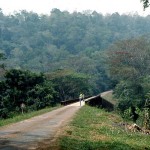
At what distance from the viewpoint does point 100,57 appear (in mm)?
112438

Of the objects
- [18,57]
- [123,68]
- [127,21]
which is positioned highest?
[127,21]

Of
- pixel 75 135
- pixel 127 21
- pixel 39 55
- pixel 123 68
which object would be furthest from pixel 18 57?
pixel 75 135

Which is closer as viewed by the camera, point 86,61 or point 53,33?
point 86,61

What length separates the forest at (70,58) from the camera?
44.8 metres

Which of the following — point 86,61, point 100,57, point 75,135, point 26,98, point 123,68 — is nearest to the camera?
point 75,135

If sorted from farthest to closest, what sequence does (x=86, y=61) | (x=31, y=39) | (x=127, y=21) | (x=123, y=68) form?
(x=127, y=21) < (x=31, y=39) < (x=86, y=61) < (x=123, y=68)

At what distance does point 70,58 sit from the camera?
322 ft

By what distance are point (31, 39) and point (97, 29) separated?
31576mm

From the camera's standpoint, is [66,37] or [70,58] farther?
[66,37]

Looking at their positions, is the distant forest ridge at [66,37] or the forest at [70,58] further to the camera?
the distant forest ridge at [66,37]

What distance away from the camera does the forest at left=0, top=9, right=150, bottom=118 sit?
4482 centimetres

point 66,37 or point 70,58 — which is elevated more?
point 66,37

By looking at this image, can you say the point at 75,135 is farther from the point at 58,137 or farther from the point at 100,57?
the point at 100,57

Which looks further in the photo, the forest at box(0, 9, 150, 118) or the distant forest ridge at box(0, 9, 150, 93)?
the distant forest ridge at box(0, 9, 150, 93)
